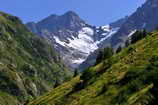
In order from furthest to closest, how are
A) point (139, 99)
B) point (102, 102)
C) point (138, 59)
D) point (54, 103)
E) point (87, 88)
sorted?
1. point (54, 103)
2. point (87, 88)
3. point (138, 59)
4. point (102, 102)
5. point (139, 99)

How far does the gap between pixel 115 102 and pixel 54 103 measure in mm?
34259

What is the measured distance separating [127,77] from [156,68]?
28.4 ft

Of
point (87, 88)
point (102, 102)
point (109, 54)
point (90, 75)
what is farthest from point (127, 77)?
point (109, 54)

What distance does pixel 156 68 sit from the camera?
172ft

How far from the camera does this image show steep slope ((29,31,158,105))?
1785 inches

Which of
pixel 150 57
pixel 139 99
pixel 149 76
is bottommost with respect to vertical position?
pixel 139 99

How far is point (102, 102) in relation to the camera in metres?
56.2

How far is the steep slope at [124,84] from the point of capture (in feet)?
149

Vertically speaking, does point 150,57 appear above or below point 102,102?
above

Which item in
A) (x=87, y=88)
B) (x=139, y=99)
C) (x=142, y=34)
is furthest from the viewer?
(x=142, y=34)

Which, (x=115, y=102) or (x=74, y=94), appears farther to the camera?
(x=74, y=94)

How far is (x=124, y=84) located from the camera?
2318 inches

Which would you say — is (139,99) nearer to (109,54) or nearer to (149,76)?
(149,76)

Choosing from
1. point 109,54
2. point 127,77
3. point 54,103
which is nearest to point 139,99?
point 127,77
